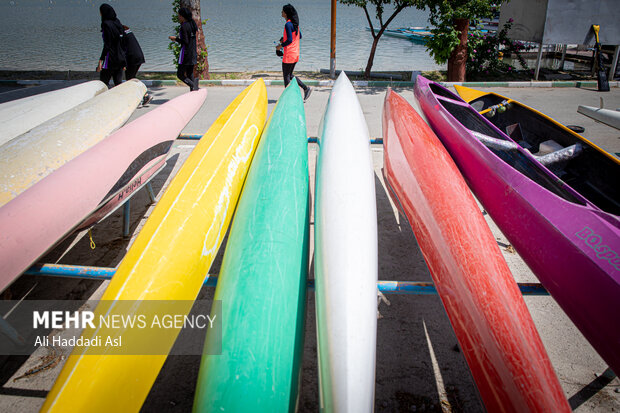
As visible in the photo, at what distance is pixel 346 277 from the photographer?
162 cm

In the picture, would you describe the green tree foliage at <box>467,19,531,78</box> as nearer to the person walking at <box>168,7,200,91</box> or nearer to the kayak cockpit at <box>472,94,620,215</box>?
the kayak cockpit at <box>472,94,620,215</box>

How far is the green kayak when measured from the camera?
1317 millimetres

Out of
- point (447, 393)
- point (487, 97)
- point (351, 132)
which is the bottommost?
point (447, 393)

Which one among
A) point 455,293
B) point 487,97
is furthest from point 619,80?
point 455,293

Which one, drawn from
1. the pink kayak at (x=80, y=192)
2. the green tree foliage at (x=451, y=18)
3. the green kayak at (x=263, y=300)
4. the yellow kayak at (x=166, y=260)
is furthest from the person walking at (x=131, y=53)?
the green tree foliage at (x=451, y=18)

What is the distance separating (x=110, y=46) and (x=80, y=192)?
4.62 m

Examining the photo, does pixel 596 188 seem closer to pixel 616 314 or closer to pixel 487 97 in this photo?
pixel 616 314

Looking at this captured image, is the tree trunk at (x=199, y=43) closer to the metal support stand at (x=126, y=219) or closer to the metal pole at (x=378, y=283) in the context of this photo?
the metal support stand at (x=126, y=219)

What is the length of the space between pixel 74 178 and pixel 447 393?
268 centimetres

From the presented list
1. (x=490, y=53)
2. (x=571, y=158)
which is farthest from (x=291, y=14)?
(x=490, y=53)

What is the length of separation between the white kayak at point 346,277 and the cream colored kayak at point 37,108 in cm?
290

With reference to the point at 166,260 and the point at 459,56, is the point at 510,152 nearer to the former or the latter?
the point at 166,260

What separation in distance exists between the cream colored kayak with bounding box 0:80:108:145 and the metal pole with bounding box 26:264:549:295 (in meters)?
1.82

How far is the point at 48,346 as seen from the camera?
2.06m
